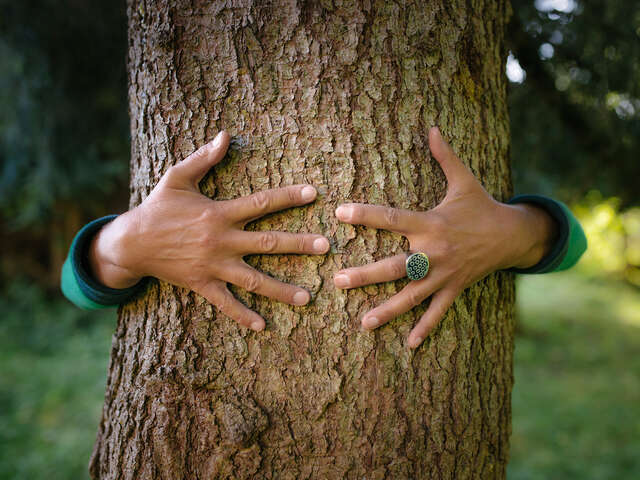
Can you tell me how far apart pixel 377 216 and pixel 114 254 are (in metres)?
0.79

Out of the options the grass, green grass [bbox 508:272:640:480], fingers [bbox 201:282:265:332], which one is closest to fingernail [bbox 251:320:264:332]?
fingers [bbox 201:282:265:332]

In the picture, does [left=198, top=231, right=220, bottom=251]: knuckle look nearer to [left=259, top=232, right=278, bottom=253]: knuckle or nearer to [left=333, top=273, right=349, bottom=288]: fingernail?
[left=259, top=232, right=278, bottom=253]: knuckle

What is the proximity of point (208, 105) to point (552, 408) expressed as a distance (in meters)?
5.03

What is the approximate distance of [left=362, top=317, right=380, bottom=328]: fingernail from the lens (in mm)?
1166

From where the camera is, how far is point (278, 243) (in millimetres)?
1146

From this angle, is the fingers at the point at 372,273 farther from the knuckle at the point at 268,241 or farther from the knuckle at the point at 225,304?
the knuckle at the point at 225,304

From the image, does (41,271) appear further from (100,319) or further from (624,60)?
(624,60)

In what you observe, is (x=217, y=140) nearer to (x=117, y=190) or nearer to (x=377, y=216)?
(x=377, y=216)

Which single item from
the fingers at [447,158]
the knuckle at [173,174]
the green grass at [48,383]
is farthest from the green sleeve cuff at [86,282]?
the green grass at [48,383]

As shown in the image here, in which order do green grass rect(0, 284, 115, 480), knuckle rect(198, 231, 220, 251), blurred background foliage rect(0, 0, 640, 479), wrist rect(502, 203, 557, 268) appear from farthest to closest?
1. green grass rect(0, 284, 115, 480)
2. blurred background foliage rect(0, 0, 640, 479)
3. wrist rect(502, 203, 557, 268)
4. knuckle rect(198, 231, 220, 251)

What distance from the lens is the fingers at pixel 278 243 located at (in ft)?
3.75

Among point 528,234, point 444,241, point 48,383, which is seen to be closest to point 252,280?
point 444,241

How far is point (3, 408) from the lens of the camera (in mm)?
4203

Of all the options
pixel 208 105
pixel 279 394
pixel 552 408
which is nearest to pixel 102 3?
pixel 208 105
